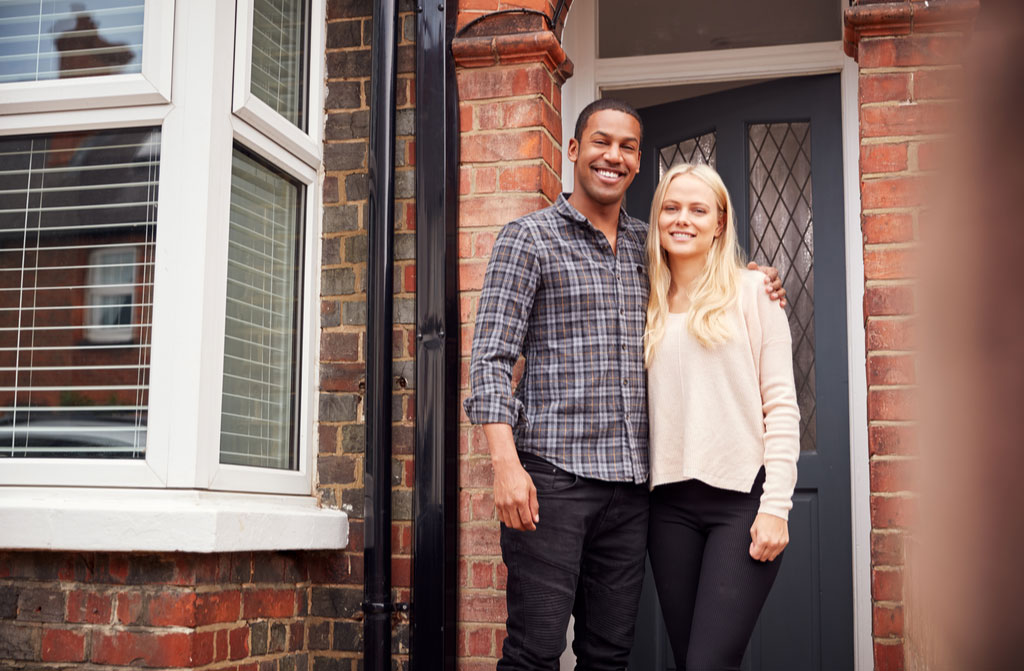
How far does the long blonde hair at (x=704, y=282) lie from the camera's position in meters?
2.60

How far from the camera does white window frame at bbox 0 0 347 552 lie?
2811mm

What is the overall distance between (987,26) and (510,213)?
123 inches

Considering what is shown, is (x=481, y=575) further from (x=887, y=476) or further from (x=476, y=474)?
(x=887, y=476)

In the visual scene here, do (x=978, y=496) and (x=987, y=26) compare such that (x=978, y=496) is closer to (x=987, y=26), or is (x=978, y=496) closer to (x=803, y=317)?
(x=987, y=26)

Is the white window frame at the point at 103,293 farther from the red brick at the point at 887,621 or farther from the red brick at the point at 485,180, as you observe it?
the red brick at the point at 887,621


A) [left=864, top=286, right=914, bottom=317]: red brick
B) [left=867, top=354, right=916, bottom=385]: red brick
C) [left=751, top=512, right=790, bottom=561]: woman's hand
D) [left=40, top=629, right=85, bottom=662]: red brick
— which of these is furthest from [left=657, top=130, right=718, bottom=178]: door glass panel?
[left=40, top=629, right=85, bottom=662]: red brick

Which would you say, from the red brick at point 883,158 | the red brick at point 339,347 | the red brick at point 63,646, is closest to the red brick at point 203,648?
the red brick at point 63,646

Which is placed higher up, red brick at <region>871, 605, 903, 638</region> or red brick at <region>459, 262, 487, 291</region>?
red brick at <region>459, 262, 487, 291</region>

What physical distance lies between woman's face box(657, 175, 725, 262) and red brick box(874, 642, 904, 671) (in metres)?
1.35

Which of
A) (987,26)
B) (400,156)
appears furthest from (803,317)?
(987,26)

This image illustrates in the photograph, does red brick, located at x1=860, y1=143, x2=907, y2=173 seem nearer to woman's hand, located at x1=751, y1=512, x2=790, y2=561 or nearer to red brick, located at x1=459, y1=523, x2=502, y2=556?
woman's hand, located at x1=751, y1=512, x2=790, y2=561

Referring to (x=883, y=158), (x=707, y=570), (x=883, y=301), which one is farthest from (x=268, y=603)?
(x=883, y=158)

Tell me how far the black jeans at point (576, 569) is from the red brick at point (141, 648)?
85 centimetres

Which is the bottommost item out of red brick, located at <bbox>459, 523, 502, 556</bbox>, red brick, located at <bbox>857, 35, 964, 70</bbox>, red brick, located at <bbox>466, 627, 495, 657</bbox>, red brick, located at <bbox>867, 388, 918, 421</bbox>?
red brick, located at <bbox>466, 627, 495, 657</bbox>
